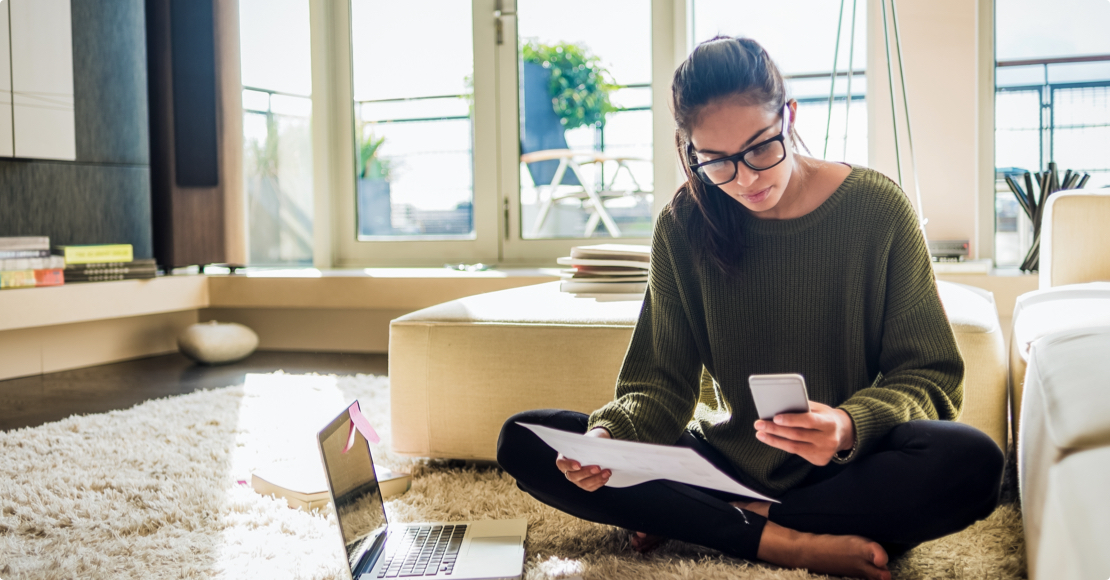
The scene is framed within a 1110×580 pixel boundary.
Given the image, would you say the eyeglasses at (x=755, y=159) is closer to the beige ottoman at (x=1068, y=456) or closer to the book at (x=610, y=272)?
the beige ottoman at (x=1068, y=456)

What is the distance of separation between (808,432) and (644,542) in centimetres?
46

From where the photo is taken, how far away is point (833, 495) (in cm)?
116

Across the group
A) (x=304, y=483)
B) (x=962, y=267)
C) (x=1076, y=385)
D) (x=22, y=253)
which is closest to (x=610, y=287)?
(x=304, y=483)

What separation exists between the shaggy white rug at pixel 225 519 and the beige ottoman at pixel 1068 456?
336mm

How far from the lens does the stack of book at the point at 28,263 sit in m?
3.03

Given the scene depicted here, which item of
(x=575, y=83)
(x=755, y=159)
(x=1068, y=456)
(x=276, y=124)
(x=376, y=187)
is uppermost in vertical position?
(x=575, y=83)

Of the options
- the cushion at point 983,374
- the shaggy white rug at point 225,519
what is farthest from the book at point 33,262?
the cushion at point 983,374

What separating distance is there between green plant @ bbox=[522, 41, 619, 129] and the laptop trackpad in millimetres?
2928

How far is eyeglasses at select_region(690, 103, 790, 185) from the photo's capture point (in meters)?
→ 1.10

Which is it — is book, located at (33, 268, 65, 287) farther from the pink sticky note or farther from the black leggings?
the black leggings

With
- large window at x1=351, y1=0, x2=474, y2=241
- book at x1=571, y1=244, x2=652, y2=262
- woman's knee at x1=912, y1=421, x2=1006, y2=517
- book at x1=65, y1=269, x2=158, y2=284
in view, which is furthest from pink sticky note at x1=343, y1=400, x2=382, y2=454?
large window at x1=351, y1=0, x2=474, y2=241

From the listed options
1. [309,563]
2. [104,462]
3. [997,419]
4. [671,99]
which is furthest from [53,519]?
[997,419]

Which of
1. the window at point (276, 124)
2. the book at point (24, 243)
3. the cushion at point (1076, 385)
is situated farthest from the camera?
the window at point (276, 124)

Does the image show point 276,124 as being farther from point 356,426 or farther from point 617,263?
point 356,426
